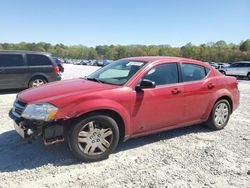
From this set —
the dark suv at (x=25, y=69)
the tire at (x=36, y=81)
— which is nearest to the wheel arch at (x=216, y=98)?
the dark suv at (x=25, y=69)

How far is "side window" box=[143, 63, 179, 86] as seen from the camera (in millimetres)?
5051

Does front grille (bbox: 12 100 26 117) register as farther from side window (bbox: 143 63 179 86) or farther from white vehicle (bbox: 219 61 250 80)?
white vehicle (bbox: 219 61 250 80)

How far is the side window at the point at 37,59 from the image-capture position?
1126 centimetres

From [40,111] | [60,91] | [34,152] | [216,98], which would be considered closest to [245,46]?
[216,98]

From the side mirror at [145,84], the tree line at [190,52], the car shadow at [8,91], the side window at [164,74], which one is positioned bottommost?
the car shadow at [8,91]

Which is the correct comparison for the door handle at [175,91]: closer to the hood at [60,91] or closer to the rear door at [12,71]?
the hood at [60,91]

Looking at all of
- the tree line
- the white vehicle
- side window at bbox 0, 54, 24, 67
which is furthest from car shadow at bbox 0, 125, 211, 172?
the tree line

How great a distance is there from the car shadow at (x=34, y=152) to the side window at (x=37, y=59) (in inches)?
241

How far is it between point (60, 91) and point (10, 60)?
7.42m

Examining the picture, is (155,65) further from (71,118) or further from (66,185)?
(66,185)

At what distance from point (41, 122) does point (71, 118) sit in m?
0.41

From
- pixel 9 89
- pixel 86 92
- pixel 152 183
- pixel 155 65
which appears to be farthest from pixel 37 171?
pixel 9 89

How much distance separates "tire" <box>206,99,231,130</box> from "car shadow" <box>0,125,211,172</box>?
984 mm

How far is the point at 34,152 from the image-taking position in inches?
183
